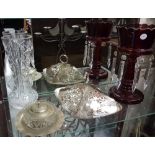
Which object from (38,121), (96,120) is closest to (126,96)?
(96,120)

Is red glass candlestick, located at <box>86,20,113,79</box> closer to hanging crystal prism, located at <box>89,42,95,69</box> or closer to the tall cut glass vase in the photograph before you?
hanging crystal prism, located at <box>89,42,95,69</box>

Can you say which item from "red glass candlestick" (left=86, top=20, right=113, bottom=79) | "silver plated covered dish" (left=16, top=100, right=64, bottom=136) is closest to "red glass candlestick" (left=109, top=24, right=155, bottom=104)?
"red glass candlestick" (left=86, top=20, right=113, bottom=79)

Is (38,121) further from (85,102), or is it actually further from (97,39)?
(97,39)

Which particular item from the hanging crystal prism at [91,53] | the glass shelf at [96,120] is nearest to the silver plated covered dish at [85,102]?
the glass shelf at [96,120]

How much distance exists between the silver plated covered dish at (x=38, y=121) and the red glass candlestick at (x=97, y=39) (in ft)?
0.97

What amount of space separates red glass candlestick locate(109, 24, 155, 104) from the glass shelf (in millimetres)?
33

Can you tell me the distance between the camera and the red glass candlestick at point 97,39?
693mm

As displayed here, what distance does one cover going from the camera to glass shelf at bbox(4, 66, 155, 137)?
0.59m

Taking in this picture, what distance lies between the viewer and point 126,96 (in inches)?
26.0

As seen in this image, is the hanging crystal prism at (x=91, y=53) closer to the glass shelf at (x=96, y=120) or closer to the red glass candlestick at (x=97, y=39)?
the red glass candlestick at (x=97, y=39)

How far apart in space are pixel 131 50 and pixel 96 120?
10.0 inches

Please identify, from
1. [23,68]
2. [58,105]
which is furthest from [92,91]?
[23,68]

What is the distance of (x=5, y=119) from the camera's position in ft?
1.84

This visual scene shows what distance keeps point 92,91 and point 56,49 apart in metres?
0.22
